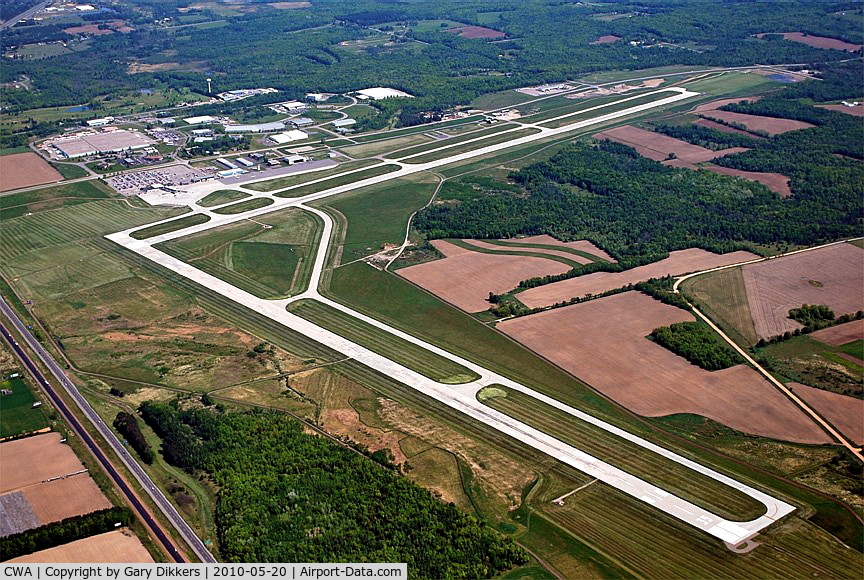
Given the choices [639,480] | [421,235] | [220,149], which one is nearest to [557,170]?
[421,235]

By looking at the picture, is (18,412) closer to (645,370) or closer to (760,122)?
(645,370)

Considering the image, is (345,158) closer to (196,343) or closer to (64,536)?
(196,343)

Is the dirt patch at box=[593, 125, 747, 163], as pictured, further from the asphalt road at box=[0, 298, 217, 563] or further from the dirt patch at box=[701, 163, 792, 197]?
the asphalt road at box=[0, 298, 217, 563]

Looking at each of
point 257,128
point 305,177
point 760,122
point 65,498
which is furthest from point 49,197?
point 760,122

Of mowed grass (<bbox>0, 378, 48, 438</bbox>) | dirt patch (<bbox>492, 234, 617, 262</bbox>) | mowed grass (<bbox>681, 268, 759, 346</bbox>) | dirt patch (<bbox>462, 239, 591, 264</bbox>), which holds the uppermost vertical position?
mowed grass (<bbox>681, 268, 759, 346</bbox>)

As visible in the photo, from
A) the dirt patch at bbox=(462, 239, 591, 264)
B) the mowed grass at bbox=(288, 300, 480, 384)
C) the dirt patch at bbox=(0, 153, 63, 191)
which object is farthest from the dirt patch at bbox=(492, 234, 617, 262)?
the dirt patch at bbox=(0, 153, 63, 191)

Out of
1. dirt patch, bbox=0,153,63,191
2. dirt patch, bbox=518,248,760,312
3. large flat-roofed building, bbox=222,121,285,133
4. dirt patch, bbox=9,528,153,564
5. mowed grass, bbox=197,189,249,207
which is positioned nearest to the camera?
dirt patch, bbox=9,528,153,564
